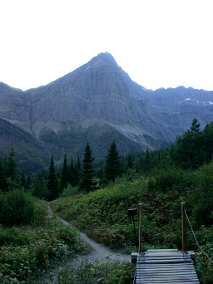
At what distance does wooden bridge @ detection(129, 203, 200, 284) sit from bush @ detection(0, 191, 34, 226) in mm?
10475

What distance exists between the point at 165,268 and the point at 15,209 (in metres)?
12.4

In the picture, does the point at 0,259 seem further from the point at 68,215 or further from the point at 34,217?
the point at 68,215

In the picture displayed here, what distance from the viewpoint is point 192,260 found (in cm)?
1055

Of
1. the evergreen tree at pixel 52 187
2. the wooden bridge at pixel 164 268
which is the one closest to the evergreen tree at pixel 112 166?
the evergreen tree at pixel 52 187

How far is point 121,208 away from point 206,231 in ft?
26.6

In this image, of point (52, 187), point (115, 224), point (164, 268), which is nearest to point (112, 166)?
point (52, 187)

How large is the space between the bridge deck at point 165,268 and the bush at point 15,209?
10475 millimetres

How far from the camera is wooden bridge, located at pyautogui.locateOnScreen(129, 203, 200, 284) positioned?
9.09m

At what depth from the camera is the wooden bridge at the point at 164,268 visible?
9086mm

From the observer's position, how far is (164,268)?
988 centimetres

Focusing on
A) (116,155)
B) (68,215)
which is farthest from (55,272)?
(116,155)

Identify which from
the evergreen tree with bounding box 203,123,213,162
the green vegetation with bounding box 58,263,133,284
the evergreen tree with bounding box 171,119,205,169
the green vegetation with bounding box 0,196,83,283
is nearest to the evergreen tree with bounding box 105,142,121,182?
the evergreen tree with bounding box 171,119,205,169

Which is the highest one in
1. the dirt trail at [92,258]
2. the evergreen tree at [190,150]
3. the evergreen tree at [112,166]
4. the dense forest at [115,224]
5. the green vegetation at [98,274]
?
the evergreen tree at [190,150]

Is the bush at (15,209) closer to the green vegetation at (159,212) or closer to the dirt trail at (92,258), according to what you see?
the green vegetation at (159,212)
